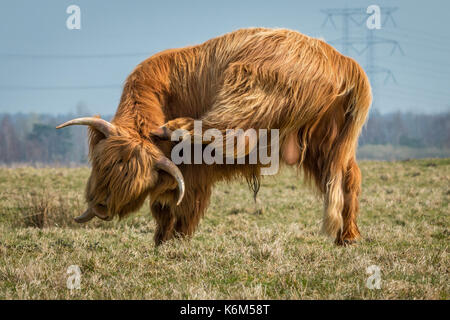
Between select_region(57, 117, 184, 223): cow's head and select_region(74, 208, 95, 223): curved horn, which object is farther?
select_region(74, 208, 95, 223): curved horn

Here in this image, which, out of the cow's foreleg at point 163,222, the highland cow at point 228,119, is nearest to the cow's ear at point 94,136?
the highland cow at point 228,119

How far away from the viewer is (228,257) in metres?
4.57

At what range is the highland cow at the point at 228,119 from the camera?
4.84 m

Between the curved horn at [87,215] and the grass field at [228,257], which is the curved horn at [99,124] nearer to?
the curved horn at [87,215]

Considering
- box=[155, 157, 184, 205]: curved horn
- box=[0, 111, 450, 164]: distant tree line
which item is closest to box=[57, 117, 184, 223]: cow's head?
box=[155, 157, 184, 205]: curved horn

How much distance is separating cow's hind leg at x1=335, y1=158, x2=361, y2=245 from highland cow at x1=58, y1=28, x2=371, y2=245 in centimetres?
1

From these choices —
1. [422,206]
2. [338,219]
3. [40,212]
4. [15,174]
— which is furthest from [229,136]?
[15,174]

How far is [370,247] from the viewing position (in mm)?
5344

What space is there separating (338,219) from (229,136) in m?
1.60

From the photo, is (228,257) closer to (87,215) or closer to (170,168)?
(170,168)

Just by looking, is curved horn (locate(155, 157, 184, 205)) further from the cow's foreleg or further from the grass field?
the cow's foreleg

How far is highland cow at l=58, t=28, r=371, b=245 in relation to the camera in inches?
190

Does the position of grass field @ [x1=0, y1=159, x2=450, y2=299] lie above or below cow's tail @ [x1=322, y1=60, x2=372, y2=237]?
below

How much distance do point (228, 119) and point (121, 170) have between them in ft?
3.94
